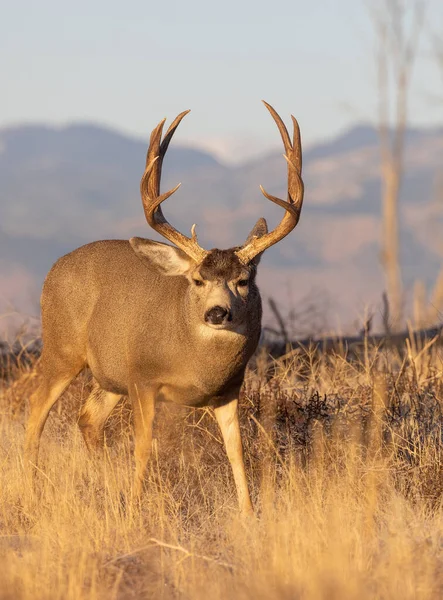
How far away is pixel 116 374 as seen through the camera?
825cm

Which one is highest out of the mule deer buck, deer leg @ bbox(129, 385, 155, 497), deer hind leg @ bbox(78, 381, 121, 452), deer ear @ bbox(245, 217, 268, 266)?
deer ear @ bbox(245, 217, 268, 266)

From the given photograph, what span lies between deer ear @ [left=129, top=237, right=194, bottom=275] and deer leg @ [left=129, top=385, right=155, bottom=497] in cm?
89

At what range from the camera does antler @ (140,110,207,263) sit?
770 cm

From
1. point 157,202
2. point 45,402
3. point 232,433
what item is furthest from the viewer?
point 45,402

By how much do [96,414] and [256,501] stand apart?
6.81ft

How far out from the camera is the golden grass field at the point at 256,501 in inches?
203

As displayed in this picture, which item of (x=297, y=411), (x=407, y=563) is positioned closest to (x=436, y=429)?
(x=297, y=411)

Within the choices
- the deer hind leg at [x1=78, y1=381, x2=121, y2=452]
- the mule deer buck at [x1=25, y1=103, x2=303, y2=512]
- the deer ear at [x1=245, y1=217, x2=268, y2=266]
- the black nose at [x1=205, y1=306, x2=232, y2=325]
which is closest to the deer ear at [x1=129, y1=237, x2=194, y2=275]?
the mule deer buck at [x1=25, y1=103, x2=303, y2=512]

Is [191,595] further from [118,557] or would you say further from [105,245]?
[105,245]

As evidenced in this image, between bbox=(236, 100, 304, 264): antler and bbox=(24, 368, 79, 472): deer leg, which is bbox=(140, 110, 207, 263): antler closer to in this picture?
bbox=(236, 100, 304, 264): antler

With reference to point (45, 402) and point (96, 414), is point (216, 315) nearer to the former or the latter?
point (45, 402)

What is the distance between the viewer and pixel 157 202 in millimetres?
7660

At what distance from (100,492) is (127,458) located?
1.21 metres

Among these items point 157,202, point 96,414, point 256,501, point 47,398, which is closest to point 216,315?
point 157,202
